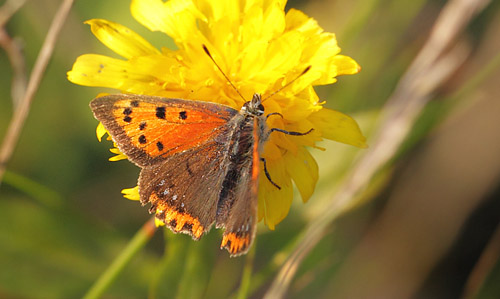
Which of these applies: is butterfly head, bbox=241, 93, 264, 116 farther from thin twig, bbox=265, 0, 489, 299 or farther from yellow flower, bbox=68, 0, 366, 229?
thin twig, bbox=265, 0, 489, 299

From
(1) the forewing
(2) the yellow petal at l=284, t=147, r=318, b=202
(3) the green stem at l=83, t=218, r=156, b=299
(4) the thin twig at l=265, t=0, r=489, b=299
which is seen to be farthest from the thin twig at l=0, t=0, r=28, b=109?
(4) the thin twig at l=265, t=0, r=489, b=299

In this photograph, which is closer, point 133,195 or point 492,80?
point 133,195

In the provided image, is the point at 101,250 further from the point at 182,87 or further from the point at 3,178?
the point at 182,87

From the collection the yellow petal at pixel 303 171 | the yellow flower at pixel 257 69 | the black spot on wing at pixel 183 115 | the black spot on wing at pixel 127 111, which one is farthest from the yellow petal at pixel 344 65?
the black spot on wing at pixel 127 111

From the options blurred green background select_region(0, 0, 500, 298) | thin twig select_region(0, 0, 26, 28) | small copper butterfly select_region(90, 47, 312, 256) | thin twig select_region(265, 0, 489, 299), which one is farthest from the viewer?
blurred green background select_region(0, 0, 500, 298)

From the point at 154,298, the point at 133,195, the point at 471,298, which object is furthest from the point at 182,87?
the point at 471,298

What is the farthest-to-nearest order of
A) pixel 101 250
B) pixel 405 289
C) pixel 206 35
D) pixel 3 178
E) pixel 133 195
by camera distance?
1. pixel 405 289
2. pixel 101 250
3. pixel 3 178
4. pixel 206 35
5. pixel 133 195

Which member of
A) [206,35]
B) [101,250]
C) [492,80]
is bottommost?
[492,80]
